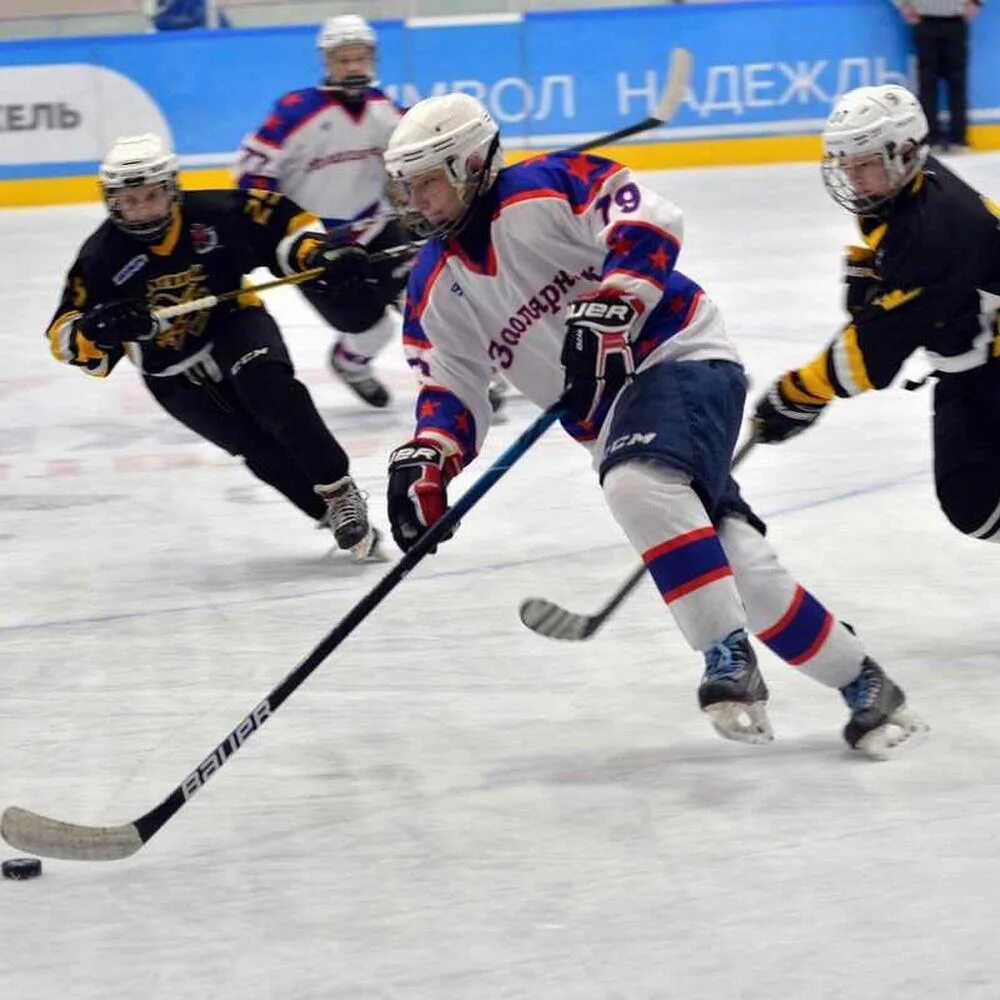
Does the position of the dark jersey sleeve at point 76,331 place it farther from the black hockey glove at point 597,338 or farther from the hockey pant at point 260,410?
the black hockey glove at point 597,338

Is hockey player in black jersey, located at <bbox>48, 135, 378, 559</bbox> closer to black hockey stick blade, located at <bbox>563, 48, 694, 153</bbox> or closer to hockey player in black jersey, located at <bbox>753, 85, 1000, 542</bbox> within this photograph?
black hockey stick blade, located at <bbox>563, 48, 694, 153</bbox>

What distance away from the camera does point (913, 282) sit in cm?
319

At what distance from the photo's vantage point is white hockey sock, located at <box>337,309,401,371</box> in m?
5.66

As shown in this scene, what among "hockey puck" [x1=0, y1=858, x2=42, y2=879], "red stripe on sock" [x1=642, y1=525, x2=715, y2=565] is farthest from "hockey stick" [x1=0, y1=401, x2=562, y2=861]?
"red stripe on sock" [x1=642, y1=525, x2=715, y2=565]

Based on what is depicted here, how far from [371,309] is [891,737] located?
276 cm

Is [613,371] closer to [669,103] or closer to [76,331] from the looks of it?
[669,103]

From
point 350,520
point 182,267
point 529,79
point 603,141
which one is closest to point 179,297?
point 182,267

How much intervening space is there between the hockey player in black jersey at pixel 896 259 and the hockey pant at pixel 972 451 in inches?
4.3

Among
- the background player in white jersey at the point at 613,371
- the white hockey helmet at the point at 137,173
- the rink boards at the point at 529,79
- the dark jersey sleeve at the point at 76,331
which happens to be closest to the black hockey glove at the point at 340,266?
the white hockey helmet at the point at 137,173

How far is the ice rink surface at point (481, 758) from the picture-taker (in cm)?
226

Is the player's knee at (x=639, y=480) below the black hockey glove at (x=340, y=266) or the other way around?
the other way around

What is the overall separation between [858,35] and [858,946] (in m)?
8.34

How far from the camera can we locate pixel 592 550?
425cm

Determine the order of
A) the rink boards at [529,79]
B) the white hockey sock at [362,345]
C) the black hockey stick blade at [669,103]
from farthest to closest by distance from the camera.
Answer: the rink boards at [529,79] < the white hockey sock at [362,345] < the black hockey stick blade at [669,103]
